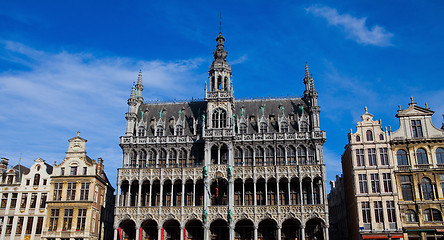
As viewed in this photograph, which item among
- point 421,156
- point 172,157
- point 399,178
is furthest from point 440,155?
point 172,157

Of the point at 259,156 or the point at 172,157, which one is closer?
the point at 259,156

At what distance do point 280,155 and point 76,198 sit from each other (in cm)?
2977

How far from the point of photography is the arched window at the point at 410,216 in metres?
52.5

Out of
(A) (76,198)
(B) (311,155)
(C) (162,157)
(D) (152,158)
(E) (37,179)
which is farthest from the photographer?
(D) (152,158)

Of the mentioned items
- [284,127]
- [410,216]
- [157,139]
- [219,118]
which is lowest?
[410,216]

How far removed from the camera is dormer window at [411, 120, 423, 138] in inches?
2198

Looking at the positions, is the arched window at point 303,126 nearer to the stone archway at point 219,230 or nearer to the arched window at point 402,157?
the arched window at point 402,157

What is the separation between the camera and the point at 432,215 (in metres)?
52.0

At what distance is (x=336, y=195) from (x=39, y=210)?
48698 millimetres

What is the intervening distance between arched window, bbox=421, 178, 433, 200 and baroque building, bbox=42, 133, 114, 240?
44.7 metres

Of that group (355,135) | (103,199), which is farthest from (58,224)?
(355,135)

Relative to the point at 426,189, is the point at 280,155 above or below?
above

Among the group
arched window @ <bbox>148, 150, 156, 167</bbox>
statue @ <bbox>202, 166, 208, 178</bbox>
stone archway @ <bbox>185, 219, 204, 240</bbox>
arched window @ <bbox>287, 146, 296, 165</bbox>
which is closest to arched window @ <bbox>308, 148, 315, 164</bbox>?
arched window @ <bbox>287, 146, 296, 165</bbox>

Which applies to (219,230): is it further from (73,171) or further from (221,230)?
(73,171)
